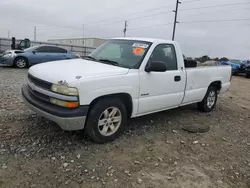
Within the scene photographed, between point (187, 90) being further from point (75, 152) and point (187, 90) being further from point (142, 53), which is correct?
point (75, 152)

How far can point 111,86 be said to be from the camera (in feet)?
12.0

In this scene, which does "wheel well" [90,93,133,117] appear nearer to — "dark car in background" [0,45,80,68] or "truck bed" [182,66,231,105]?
"truck bed" [182,66,231,105]

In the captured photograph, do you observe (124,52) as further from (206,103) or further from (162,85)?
(206,103)

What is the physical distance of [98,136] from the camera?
3.78 meters

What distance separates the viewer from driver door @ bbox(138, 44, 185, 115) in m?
4.25

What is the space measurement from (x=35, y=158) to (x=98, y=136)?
962 mm

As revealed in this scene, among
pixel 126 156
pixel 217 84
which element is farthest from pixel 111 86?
pixel 217 84

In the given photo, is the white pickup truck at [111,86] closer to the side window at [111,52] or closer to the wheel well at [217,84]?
the side window at [111,52]

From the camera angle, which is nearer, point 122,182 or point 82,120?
point 122,182

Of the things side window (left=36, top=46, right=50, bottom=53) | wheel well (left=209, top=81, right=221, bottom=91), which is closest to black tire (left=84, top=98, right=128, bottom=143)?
wheel well (left=209, top=81, right=221, bottom=91)

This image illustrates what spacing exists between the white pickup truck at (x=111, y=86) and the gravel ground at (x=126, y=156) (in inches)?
16.5

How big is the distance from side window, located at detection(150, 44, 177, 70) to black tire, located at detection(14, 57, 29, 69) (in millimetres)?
10514

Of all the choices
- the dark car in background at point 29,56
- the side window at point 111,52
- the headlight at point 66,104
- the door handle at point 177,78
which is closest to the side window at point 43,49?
the dark car in background at point 29,56

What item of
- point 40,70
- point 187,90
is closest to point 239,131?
point 187,90
